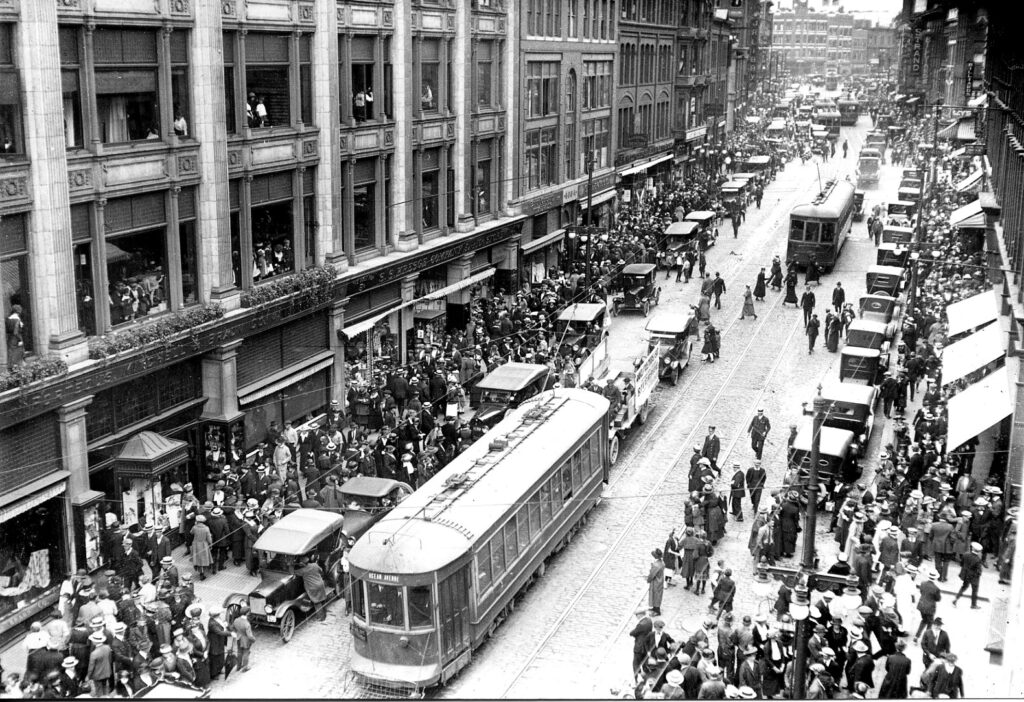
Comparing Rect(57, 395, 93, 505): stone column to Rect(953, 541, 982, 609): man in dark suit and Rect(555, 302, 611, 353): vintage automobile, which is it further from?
Rect(555, 302, 611, 353): vintage automobile

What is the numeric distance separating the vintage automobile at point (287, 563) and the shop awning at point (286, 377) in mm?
7971

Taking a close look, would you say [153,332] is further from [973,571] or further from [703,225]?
[703,225]

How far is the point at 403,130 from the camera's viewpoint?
39125 mm

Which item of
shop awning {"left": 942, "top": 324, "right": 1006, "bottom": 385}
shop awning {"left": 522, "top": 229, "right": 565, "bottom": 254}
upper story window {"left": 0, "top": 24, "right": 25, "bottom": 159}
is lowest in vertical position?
shop awning {"left": 942, "top": 324, "right": 1006, "bottom": 385}

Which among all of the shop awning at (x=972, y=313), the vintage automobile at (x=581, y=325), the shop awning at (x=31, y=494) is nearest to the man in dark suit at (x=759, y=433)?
the shop awning at (x=972, y=313)

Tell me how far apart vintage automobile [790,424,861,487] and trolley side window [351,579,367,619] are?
1253 centimetres

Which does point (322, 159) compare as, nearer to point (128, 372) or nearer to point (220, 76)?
point (220, 76)

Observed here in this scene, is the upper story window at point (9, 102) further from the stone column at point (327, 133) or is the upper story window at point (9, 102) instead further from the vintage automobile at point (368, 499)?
the stone column at point (327, 133)

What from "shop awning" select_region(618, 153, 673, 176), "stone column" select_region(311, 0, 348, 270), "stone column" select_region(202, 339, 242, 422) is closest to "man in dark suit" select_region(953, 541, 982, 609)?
"stone column" select_region(202, 339, 242, 422)

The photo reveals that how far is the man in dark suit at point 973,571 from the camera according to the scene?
23.4 m

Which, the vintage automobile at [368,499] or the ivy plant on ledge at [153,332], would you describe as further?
the ivy plant on ledge at [153,332]

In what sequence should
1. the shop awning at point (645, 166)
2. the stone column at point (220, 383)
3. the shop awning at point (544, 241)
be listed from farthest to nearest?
1. the shop awning at point (645, 166)
2. the shop awning at point (544, 241)
3. the stone column at point (220, 383)

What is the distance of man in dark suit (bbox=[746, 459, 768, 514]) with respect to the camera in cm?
2841

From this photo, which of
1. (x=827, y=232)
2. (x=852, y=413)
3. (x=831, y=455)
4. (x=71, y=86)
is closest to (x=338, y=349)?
(x=71, y=86)
